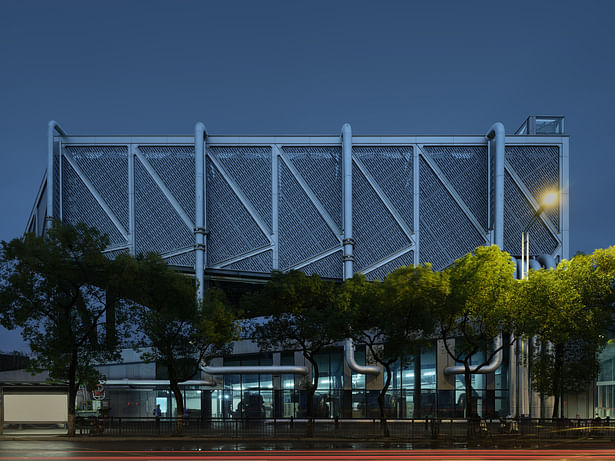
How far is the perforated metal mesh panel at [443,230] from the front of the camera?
51406 millimetres

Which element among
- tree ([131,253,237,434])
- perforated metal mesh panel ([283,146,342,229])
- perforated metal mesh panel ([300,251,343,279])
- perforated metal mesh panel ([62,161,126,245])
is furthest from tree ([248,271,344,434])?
perforated metal mesh panel ([62,161,126,245])

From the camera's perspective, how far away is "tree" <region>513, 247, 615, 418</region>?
3281 cm

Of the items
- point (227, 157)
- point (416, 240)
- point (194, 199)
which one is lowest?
point (416, 240)

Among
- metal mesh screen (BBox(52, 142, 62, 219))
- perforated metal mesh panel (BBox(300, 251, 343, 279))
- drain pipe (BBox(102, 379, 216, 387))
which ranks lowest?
drain pipe (BBox(102, 379, 216, 387))

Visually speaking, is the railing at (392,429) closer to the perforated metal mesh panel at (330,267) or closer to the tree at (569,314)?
the tree at (569,314)

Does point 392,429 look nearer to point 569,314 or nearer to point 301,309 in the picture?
point 301,309

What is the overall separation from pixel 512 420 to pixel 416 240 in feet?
69.4

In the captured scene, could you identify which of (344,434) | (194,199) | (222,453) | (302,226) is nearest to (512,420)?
(344,434)

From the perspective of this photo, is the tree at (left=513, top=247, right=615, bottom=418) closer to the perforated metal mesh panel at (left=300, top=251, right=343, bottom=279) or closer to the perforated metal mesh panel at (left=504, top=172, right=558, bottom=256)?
the perforated metal mesh panel at (left=504, top=172, right=558, bottom=256)

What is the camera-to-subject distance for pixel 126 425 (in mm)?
33469

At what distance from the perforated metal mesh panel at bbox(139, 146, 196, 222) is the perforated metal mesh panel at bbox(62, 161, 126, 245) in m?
5.75

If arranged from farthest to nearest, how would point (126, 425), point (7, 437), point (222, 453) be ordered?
point (126, 425), point (7, 437), point (222, 453)

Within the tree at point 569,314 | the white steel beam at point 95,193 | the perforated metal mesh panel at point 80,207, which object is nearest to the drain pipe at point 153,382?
the perforated metal mesh panel at point 80,207

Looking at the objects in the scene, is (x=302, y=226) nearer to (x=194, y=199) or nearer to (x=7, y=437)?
(x=194, y=199)
